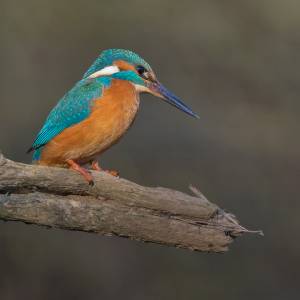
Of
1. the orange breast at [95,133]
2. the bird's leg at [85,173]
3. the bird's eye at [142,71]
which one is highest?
the bird's eye at [142,71]

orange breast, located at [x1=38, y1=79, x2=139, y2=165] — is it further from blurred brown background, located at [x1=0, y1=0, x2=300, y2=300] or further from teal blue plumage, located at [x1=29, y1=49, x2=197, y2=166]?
blurred brown background, located at [x1=0, y1=0, x2=300, y2=300]

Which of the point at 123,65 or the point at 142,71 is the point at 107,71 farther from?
the point at 142,71

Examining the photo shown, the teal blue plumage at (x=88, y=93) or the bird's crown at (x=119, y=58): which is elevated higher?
the bird's crown at (x=119, y=58)

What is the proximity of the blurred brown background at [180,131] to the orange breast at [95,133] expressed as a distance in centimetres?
270

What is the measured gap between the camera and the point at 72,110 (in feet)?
17.2

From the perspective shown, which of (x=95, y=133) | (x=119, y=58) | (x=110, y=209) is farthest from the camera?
(x=119, y=58)

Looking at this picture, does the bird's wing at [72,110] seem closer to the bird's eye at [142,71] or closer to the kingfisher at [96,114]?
the kingfisher at [96,114]

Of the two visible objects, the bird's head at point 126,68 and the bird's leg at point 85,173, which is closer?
the bird's leg at point 85,173

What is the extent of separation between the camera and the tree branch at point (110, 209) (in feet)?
14.5

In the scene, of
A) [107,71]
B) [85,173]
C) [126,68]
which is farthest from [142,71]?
[85,173]

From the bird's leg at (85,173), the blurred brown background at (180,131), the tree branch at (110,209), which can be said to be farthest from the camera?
the blurred brown background at (180,131)

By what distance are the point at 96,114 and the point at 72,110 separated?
5.8 inches

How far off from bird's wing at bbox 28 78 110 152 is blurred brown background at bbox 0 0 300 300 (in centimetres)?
270

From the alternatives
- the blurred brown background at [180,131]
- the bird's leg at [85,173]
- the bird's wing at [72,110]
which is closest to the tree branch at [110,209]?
the bird's leg at [85,173]
